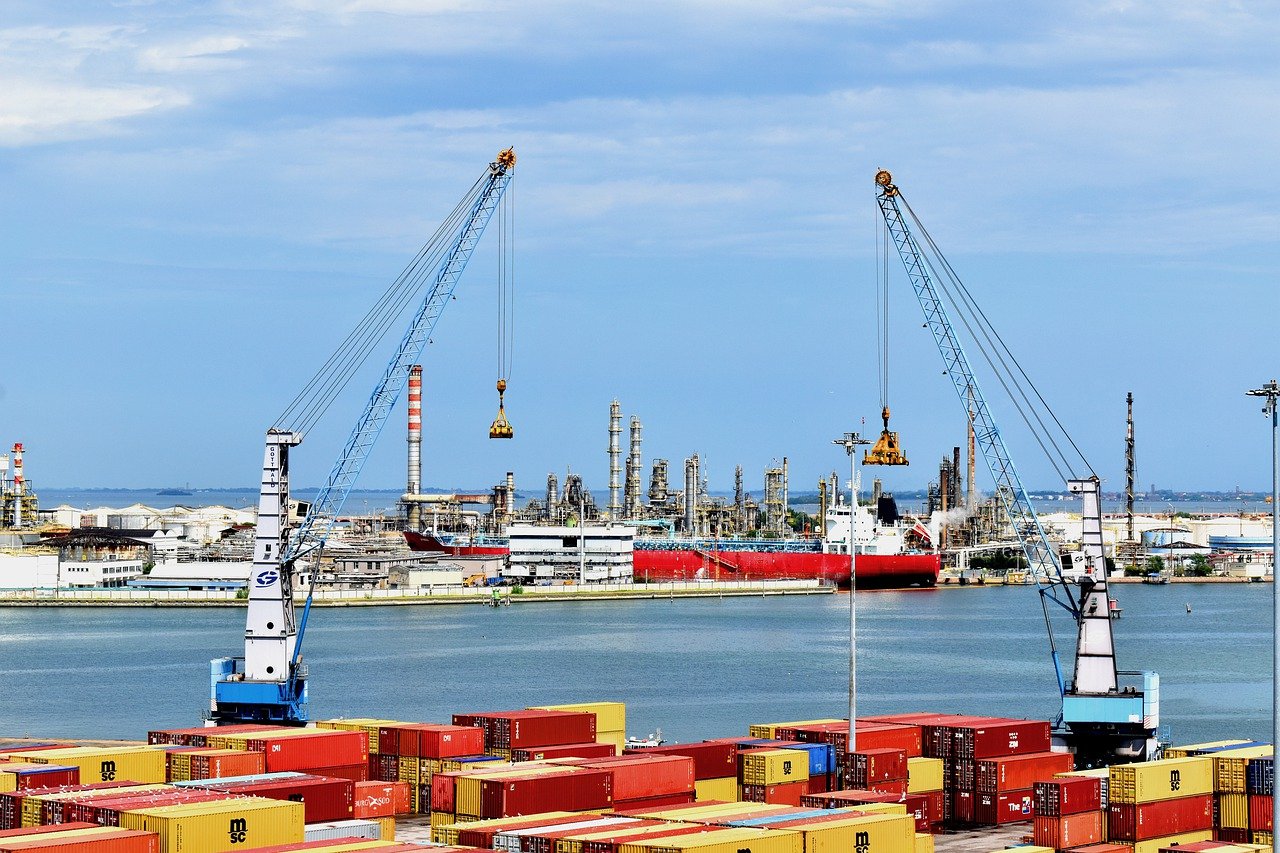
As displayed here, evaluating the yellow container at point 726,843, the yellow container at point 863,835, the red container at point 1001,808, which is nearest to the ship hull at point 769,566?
the red container at point 1001,808

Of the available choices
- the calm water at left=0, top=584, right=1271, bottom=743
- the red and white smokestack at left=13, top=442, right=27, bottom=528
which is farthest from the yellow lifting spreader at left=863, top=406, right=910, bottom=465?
the red and white smokestack at left=13, top=442, right=27, bottom=528

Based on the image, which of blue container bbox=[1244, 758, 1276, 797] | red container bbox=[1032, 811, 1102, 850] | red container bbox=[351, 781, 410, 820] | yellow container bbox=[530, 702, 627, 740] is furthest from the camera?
yellow container bbox=[530, 702, 627, 740]

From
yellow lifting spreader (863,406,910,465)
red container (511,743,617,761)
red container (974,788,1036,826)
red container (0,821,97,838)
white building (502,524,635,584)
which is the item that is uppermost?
yellow lifting spreader (863,406,910,465)

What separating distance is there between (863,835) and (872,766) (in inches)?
311

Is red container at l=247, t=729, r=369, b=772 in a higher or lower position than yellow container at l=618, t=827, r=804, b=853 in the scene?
lower

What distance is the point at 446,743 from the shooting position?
3186 cm

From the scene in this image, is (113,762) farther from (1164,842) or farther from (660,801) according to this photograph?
(1164,842)

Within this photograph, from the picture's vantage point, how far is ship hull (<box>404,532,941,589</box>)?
394 ft

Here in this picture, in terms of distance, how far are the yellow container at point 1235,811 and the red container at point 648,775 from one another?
25.7 feet

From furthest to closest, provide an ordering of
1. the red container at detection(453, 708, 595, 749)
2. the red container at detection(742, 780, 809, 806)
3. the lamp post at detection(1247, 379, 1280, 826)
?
the red container at detection(453, 708, 595, 749) < the red container at detection(742, 780, 809, 806) < the lamp post at detection(1247, 379, 1280, 826)

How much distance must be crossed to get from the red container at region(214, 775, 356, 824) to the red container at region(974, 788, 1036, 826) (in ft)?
35.9

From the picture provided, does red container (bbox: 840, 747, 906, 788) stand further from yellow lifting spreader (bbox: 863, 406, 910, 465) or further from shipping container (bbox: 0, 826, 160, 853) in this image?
yellow lifting spreader (bbox: 863, 406, 910, 465)

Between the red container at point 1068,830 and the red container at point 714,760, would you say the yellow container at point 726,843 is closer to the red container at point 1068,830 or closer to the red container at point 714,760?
the red container at point 1068,830

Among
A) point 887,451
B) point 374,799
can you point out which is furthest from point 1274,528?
point 887,451
